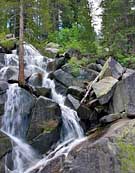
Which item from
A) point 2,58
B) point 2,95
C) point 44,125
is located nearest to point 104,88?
point 44,125

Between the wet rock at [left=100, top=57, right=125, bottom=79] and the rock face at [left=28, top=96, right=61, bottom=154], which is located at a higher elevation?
the wet rock at [left=100, top=57, right=125, bottom=79]

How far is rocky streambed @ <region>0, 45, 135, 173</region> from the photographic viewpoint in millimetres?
11914

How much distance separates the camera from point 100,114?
1748cm

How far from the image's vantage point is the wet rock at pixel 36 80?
20.9 meters

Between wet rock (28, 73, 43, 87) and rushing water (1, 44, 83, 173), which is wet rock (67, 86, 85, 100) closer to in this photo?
rushing water (1, 44, 83, 173)

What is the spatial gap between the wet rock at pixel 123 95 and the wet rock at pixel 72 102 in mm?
1917

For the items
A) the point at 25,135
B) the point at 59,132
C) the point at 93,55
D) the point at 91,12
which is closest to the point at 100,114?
the point at 59,132

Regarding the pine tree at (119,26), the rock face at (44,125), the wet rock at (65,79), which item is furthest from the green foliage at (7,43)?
the rock face at (44,125)

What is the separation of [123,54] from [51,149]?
13565 millimetres

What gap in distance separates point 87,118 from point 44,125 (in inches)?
97.7

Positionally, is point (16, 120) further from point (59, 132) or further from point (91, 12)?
point (91, 12)

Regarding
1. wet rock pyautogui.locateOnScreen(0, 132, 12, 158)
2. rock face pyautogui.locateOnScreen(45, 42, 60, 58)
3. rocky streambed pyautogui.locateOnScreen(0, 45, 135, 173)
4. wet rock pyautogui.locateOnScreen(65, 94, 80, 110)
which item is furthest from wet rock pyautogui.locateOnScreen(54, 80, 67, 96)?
rock face pyautogui.locateOnScreen(45, 42, 60, 58)

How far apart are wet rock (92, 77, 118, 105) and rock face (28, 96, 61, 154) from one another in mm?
2156

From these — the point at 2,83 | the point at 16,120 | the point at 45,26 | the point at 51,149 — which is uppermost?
the point at 45,26
